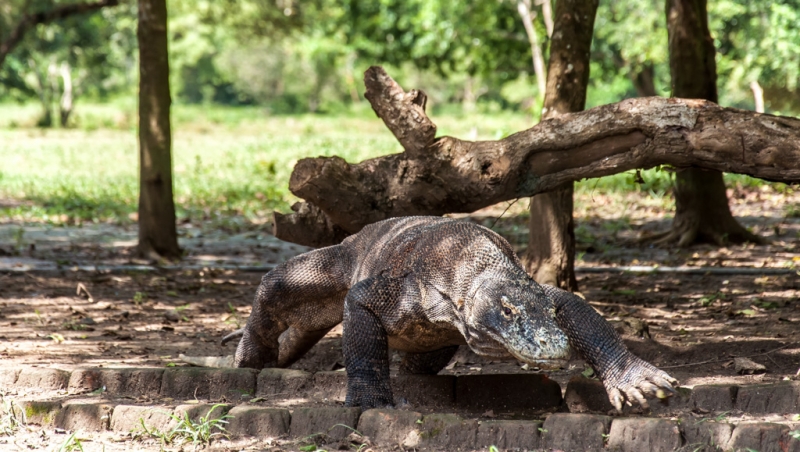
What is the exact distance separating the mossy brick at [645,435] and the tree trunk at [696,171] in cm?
537

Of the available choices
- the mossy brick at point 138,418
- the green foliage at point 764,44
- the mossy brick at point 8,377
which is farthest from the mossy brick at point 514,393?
the green foliage at point 764,44

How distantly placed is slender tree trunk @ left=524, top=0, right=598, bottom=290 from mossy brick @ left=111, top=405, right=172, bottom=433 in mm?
3513

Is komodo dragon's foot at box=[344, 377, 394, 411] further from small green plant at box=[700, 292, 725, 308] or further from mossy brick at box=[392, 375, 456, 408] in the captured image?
small green plant at box=[700, 292, 725, 308]

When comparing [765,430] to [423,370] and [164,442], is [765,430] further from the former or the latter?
[164,442]

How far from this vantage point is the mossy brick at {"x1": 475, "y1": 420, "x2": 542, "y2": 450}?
11.0 ft

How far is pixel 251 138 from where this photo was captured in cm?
2673

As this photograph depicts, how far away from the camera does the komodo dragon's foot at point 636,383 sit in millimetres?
3424

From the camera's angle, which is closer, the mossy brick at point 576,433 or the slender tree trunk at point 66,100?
the mossy brick at point 576,433

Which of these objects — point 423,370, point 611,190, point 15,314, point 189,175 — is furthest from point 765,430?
point 189,175

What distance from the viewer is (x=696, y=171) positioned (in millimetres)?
9070

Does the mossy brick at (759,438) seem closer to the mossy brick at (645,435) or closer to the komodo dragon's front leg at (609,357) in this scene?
the mossy brick at (645,435)

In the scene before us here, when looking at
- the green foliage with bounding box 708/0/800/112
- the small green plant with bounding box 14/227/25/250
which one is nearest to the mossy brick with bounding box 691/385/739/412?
the small green plant with bounding box 14/227/25/250

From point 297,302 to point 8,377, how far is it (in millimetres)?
1444

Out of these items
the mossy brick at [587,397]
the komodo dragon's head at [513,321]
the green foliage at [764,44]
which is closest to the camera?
the komodo dragon's head at [513,321]
